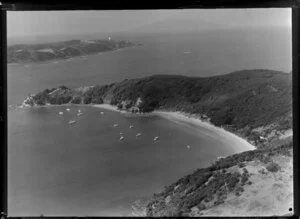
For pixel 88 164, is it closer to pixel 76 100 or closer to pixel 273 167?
pixel 76 100

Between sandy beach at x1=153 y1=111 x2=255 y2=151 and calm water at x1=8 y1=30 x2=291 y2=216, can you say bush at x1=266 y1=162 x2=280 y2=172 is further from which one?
calm water at x1=8 y1=30 x2=291 y2=216

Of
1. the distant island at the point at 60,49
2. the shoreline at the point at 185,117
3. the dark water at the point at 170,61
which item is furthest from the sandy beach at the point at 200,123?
the distant island at the point at 60,49

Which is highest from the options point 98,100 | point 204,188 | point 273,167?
point 98,100

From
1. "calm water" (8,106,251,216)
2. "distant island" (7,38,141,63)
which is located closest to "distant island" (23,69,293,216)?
"calm water" (8,106,251,216)

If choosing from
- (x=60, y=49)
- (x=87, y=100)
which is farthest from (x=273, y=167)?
(x=60, y=49)

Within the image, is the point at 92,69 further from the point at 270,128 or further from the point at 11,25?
the point at 270,128

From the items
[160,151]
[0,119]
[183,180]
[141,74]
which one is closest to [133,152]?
[160,151]
